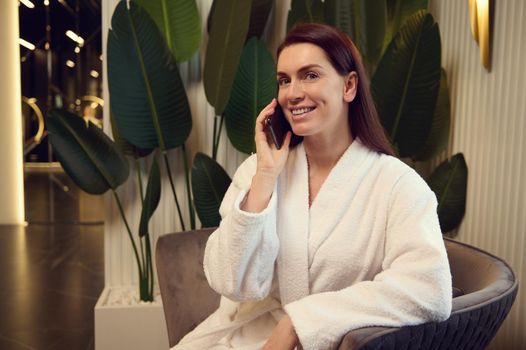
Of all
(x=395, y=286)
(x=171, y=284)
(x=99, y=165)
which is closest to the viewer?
(x=395, y=286)

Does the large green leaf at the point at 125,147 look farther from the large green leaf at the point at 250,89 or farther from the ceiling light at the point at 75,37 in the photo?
the ceiling light at the point at 75,37

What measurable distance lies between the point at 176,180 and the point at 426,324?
6.07 ft

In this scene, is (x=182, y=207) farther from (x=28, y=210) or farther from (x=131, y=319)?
(x=28, y=210)

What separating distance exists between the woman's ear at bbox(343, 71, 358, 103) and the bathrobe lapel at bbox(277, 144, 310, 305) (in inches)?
8.6

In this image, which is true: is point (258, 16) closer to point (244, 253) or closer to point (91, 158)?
point (91, 158)

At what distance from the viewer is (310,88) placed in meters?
1.37

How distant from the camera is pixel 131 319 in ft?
8.60

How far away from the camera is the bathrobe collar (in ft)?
4.58

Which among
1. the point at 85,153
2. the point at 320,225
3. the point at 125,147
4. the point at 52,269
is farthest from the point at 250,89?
the point at 52,269

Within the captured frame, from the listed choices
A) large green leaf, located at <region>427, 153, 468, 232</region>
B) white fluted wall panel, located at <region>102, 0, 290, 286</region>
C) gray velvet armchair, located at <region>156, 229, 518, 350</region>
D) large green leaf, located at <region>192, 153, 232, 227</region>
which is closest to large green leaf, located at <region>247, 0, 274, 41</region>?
white fluted wall panel, located at <region>102, 0, 290, 286</region>

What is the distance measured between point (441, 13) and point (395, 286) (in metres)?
1.80

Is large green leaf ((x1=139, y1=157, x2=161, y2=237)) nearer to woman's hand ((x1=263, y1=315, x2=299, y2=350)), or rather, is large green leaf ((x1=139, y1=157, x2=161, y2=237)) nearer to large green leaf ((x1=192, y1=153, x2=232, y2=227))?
large green leaf ((x1=192, y1=153, x2=232, y2=227))

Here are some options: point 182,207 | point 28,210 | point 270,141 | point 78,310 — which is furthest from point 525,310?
point 28,210

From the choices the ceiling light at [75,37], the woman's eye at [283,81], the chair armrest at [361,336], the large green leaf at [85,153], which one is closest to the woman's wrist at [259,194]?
the woman's eye at [283,81]
